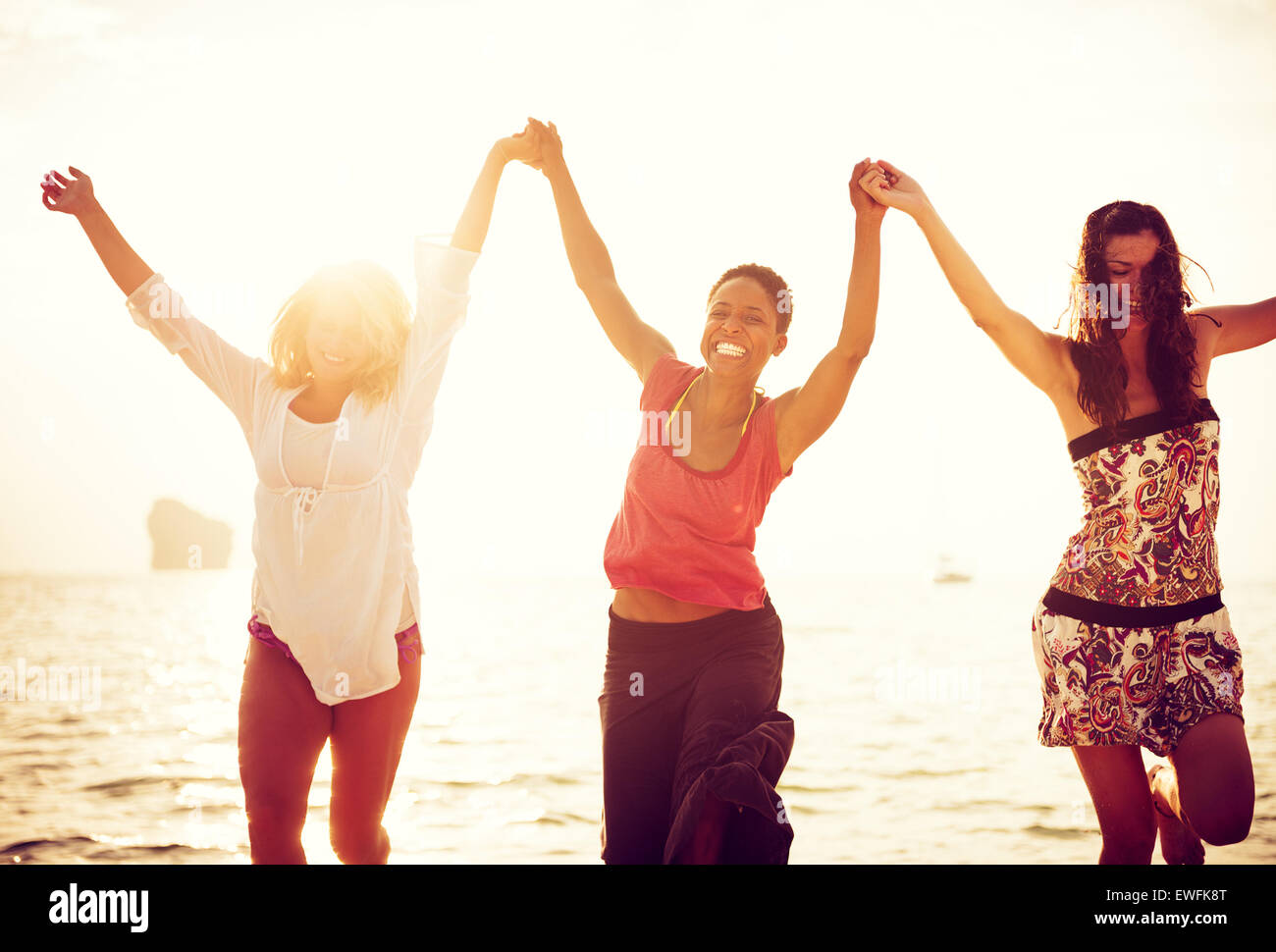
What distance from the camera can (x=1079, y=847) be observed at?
756 cm

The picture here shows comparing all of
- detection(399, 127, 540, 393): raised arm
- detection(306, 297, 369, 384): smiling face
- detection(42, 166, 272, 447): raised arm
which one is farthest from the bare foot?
detection(42, 166, 272, 447): raised arm

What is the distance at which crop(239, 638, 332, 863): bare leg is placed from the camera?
337 cm

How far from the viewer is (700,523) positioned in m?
3.75

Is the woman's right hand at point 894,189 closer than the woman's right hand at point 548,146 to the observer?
Yes

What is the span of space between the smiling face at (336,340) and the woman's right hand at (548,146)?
1.17 metres

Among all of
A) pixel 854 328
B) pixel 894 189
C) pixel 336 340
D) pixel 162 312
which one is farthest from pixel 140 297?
pixel 894 189

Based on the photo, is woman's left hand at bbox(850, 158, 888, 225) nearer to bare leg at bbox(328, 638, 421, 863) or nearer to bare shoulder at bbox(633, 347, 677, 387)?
bare shoulder at bbox(633, 347, 677, 387)

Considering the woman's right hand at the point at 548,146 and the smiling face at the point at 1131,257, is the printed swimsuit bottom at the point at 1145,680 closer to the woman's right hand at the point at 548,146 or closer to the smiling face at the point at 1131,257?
the smiling face at the point at 1131,257

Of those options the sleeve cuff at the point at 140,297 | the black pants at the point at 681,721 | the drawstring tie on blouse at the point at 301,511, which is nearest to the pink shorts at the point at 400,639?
the drawstring tie on blouse at the point at 301,511

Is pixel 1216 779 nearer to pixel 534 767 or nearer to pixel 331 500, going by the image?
pixel 331 500

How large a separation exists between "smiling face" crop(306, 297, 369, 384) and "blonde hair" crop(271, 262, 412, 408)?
20mm

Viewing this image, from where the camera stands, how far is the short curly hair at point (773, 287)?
4.04 m
